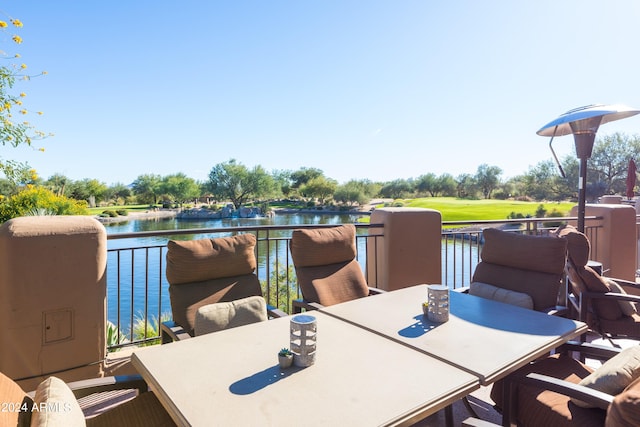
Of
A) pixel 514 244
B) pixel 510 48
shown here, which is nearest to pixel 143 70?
pixel 510 48

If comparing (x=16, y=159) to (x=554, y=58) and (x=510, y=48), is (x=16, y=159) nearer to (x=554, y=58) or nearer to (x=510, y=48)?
(x=510, y=48)

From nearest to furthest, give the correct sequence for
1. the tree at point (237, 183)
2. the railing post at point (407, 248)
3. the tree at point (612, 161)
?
the railing post at point (407, 248)
the tree at point (612, 161)
the tree at point (237, 183)

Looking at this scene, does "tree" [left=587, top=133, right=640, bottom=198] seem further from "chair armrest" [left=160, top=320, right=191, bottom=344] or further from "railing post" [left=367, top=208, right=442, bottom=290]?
"chair armrest" [left=160, top=320, right=191, bottom=344]

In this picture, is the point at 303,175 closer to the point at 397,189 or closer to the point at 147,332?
the point at 397,189

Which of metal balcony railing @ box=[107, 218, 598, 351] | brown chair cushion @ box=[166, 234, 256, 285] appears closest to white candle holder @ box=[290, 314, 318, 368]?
brown chair cushion @ box=[166, 234, 256, 285]

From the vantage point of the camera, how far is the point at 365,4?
7.88 meters

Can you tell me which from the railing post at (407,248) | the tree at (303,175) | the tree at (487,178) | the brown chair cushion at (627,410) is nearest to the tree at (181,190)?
the tree at (303,175)

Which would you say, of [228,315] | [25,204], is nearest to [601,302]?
[228,315]

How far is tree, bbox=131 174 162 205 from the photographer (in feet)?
159

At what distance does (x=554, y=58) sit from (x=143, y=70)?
1507 centimetres

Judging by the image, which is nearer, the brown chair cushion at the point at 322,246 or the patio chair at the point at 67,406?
the patio chair at the point at 67,406

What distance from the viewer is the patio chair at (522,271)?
2641 millimetres

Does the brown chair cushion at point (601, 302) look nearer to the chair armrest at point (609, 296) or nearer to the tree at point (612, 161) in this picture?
the chair armrest at point (609, 296)

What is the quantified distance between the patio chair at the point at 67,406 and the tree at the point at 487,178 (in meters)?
46.6
